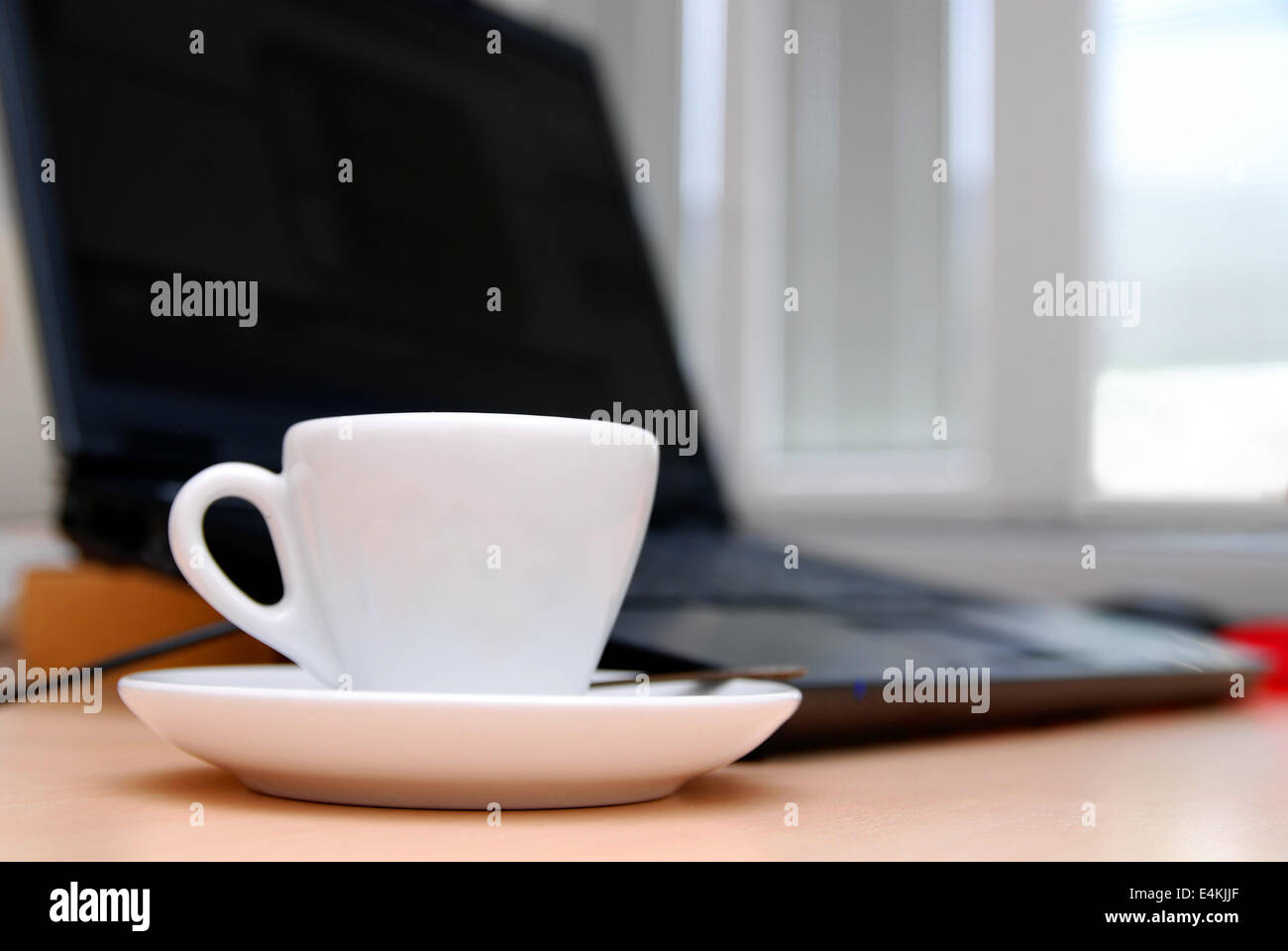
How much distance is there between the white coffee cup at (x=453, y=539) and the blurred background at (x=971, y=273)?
0.68 m

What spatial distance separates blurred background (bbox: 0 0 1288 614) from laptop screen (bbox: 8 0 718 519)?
17 centimetres

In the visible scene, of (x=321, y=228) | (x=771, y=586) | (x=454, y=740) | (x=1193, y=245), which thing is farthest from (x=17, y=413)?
(x=1193, y=245)

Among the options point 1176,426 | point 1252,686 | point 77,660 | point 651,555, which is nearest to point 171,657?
point 77,660

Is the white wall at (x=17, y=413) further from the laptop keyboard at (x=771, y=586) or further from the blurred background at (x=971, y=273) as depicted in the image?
the laptop keyboard at (x=771, y=586)

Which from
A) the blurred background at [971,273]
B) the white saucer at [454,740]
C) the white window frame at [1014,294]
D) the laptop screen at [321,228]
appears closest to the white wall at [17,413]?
the blurred background at [971,273]

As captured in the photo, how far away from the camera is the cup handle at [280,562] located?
0.36 meters

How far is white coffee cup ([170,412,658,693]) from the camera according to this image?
1.12 feet

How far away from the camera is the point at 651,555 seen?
66 centimetres

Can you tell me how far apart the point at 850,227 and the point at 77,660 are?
103 cm

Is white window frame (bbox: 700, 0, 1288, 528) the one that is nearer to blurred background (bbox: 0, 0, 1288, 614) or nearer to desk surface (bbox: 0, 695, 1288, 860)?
blurred background (bbox: 0, 0, 1288, 614)

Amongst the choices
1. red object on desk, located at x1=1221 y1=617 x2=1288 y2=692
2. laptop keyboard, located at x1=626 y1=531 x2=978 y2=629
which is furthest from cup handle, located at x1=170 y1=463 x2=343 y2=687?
red object on desk, located at x1=1221 y1=617 x2=1288 y2=692

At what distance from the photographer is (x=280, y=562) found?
0.39 m

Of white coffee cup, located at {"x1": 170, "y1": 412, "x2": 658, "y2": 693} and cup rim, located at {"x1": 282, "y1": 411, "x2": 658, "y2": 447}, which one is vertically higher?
cup rim, located at {"x1": 282, "y1": 411, "x2": 658, "y2": 447}
